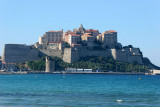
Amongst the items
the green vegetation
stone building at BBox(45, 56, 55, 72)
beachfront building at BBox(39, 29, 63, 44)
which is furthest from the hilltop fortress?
stone building at BBox(45, 56, 55, 72)

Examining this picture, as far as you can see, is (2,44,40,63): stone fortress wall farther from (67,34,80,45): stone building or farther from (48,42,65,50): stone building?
(67,34,80,45): stone building

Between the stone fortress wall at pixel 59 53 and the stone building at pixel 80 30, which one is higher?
the stone building at pixel 80 30

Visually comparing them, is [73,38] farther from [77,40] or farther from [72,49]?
[72,49]

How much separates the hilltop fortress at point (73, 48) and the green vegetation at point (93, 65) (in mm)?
977

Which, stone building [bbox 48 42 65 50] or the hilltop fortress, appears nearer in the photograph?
the hilltop fortress

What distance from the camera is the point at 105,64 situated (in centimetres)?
8806

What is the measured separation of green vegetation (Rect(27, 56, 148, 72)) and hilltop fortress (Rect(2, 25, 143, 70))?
98cm

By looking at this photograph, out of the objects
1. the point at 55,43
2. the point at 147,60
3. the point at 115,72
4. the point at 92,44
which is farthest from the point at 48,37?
the point at 147,60

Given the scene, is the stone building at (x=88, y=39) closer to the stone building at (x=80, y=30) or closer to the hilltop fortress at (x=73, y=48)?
the hilltop fortress at (x=73, y=48)

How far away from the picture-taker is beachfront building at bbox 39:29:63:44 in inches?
3615

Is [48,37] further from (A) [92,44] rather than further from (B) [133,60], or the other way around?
(B) [133,60]

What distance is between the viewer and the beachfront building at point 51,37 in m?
91.8

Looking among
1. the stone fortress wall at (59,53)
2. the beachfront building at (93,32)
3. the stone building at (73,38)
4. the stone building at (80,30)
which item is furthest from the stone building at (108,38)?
the stone building at (80,30)

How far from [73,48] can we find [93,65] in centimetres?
588
